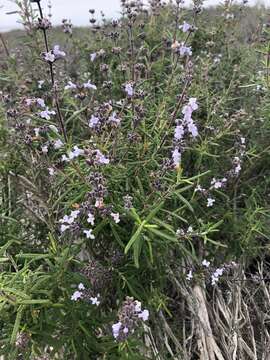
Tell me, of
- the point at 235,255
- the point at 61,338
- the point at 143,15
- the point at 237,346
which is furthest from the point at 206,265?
the point at 143,15

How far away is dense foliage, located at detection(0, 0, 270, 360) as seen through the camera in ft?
5.67

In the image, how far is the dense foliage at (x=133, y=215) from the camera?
1729 mm

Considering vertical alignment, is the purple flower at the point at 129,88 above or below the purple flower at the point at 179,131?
above

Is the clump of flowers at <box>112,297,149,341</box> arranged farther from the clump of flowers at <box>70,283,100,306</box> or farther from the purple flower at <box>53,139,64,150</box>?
the purple flower at <box>53,139,64,150</box>

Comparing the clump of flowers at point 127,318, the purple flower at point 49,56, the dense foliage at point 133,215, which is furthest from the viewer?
the dense foliage at point 133,215

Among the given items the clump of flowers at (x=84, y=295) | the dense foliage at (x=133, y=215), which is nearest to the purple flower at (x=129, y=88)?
the dense foliage at (x=133, y=215)

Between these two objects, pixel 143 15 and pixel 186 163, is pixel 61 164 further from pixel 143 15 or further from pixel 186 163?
pixel 143 15

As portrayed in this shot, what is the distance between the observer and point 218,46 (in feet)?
10.6

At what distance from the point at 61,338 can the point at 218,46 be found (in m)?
2.14

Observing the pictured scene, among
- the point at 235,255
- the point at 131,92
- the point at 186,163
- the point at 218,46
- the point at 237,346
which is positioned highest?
the point at 131,92

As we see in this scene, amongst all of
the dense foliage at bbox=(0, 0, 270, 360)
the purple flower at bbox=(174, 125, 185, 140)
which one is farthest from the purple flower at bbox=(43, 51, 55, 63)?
the purple flower at bbox=(174, 125, 185, 140)

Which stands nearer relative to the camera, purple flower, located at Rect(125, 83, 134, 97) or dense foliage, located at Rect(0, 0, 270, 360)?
dense foliage, located at Rect(0, 0, 270, 360)

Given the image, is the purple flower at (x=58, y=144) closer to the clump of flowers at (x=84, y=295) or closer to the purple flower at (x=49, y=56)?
the purple flower at (x=49, y=56)

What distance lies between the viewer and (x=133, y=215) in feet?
5.56
